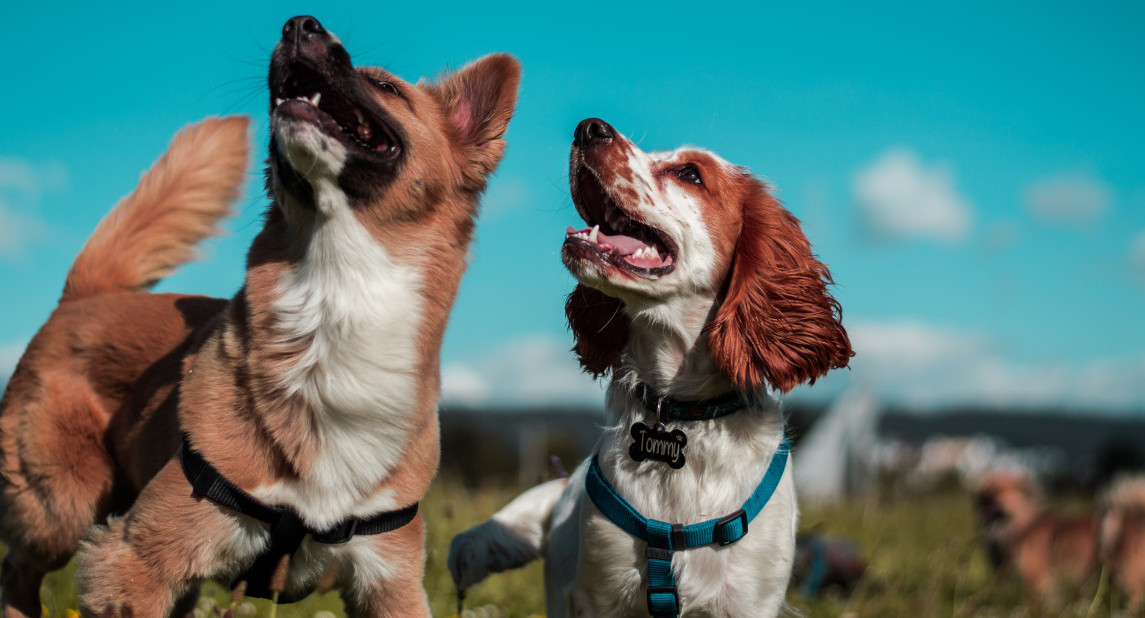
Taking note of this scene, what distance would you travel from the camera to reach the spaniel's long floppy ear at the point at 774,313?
Answer: 360 centimetres

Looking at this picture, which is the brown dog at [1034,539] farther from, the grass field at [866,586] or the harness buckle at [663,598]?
the harness buckle at [663,598]

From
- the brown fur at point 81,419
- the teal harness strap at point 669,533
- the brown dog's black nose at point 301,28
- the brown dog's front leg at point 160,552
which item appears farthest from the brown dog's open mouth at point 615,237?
the brown fur at point 81,419

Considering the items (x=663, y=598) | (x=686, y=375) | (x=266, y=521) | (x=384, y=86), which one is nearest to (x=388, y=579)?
(x=266, y=521)

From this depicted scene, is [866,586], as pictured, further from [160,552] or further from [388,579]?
[160,552]

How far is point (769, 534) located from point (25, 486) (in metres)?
3.10

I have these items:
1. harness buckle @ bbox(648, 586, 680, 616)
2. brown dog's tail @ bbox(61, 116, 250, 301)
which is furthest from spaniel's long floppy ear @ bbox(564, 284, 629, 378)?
brown dog's tail @ bbox(61, 116, 250, 301)

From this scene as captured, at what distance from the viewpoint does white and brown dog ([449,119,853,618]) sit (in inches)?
137

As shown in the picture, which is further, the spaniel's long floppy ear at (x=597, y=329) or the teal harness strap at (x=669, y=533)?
the spaniel's long floppy ear at (x=597, y=329)

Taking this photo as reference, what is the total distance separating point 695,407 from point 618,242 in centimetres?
73

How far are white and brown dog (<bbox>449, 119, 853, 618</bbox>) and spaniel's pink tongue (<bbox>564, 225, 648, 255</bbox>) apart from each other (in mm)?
12

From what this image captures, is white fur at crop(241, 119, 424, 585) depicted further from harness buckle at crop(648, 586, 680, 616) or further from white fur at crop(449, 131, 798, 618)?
harness buckle at crop(648, 586, 680, 616)

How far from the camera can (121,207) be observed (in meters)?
4.67

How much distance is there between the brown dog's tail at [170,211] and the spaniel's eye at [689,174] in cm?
227

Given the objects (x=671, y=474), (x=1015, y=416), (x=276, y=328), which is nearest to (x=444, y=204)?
(x=276, y=328)
